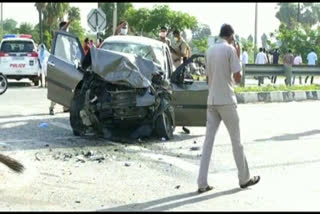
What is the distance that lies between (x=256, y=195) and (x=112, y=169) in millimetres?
2286

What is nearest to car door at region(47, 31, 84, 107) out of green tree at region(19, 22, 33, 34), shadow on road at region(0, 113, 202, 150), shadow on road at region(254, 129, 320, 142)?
shadow on road at region(0, 113, 202, 150)

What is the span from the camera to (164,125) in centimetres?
1068

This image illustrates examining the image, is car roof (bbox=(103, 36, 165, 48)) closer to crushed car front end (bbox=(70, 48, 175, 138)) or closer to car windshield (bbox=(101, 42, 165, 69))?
car windshield (bbox=(101, 42, 165, 69))

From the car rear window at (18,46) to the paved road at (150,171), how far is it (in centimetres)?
1164

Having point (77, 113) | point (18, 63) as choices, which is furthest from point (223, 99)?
point (18, 63)

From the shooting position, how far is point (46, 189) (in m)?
7.04

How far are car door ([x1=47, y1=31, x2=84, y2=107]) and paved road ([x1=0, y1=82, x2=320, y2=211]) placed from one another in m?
0.68

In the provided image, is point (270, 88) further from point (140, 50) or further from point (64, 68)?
point (64, 68)

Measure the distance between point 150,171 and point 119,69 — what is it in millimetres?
2679

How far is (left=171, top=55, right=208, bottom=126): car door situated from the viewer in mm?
11102

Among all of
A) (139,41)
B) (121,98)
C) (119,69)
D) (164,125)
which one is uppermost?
(139,41)

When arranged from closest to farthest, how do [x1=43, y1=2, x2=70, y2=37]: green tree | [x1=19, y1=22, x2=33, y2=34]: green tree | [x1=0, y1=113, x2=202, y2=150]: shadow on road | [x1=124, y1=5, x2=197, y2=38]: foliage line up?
[x1=0, y1=113, x2=202, y2=150]: shadow on road → [x1=124, y1=5, x2=197, y2=38]: foliage → [x1=43, y1=2, x2=70, y2=37]: green tree → [x1=19, y1=22, x2=33, y2=34]: green tree

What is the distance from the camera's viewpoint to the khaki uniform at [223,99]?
704 centimetres

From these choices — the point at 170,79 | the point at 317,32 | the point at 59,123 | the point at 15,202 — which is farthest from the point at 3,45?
the point at 317,32
